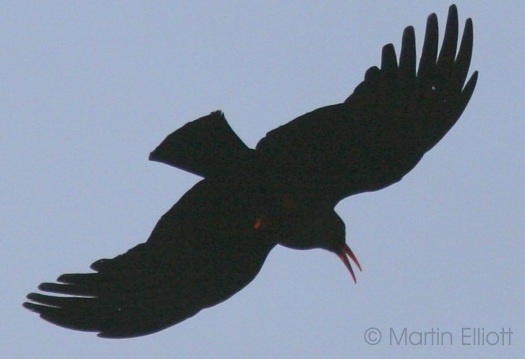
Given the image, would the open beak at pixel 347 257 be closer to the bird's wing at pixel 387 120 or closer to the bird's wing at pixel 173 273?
the bird's wing at pixel 387 120

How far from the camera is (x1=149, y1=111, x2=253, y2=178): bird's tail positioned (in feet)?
48.0

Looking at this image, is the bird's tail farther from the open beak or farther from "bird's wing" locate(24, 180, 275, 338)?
the open beak

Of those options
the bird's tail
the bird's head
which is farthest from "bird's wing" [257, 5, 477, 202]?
the bird's tail

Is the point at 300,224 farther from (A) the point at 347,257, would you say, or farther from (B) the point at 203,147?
(B) the point at 203,147

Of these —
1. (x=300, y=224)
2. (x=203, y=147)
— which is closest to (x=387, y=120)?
(x=300, y=224)

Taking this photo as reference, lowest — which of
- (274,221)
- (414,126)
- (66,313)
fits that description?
(66,313)

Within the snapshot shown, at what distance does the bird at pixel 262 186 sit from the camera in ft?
47.2

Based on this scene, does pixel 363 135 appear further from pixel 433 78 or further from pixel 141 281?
pixel 141 281

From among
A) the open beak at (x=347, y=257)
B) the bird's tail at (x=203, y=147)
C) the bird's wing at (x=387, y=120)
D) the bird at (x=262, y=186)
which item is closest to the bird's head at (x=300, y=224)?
the bird at (x=262, y=186)

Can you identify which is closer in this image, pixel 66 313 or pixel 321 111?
pixel 66 313

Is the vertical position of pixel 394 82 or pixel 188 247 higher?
pixel 394 82

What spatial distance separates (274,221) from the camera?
15.1m

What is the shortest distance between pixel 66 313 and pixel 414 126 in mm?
3544

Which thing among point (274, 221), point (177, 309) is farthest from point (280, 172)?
point (177, 309)
